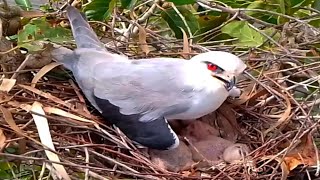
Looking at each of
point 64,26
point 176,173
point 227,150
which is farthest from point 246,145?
point 64,26

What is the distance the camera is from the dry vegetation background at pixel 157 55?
3.56 ft

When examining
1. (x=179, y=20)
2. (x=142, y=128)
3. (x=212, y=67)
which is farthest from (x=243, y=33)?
(x=142, y=128)

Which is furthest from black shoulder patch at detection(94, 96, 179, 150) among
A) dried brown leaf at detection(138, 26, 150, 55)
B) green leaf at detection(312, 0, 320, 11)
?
green leaf at detection(312, 0, 320, 11)

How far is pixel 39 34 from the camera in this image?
1313 mm

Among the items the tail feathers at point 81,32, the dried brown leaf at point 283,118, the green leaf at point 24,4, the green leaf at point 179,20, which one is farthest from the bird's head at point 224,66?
the green leaf at point 24,4

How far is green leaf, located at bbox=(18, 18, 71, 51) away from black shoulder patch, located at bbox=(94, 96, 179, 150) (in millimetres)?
170

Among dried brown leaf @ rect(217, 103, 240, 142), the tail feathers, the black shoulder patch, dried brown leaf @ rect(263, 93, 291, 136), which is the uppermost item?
the tail feathers

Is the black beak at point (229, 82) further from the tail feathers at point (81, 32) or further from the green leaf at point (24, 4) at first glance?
the green leaf at point (24, 4)

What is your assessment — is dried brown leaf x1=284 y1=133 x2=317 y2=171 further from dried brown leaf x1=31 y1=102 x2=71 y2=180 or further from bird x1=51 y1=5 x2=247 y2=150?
dried brown leaf x1=31 y1=102 x2=71 y2=180

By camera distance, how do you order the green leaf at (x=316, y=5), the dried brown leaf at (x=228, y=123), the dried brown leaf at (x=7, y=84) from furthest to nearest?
the green leaf at (x=316, y=5), the dried brown leaf at (x=228, y=123), the dried brown leaf at (x=7, y=84)

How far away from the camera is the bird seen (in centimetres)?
114

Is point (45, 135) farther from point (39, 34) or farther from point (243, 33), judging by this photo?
point (243, 33)

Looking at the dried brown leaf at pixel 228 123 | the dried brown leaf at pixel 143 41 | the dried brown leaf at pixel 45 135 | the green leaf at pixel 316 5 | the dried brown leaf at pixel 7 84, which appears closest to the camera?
the dried brown leaf at pixel 45 135

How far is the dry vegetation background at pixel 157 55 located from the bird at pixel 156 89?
0.03 m
